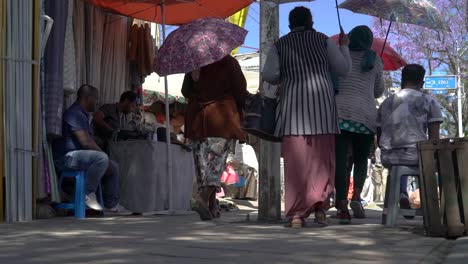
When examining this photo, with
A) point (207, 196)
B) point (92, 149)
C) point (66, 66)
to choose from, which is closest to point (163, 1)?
point (66, 66)

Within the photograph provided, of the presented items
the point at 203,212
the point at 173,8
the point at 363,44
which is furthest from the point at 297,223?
the point at 173,8

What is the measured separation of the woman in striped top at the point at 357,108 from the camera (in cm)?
695

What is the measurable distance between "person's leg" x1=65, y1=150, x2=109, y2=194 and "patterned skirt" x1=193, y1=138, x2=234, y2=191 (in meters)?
1.34

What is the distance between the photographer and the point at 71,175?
781 centimetres

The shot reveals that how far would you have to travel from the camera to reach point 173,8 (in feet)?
33.0

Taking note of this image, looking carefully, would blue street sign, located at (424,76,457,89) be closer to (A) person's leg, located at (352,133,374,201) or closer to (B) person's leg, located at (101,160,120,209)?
(A) person's leg, located at (352,133,374,201)

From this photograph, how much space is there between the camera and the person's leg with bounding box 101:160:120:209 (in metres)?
8.36

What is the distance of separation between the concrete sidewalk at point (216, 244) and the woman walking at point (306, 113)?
0.98ft

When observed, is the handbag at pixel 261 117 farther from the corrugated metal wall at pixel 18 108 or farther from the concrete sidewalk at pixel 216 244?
the corrugated metal wall at pixel 18 108

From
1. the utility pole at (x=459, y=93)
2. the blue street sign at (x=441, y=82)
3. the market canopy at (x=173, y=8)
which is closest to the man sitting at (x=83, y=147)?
the market canopy at (x=173, y=8)

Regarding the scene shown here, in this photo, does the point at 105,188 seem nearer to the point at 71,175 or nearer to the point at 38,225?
the point at 71,175

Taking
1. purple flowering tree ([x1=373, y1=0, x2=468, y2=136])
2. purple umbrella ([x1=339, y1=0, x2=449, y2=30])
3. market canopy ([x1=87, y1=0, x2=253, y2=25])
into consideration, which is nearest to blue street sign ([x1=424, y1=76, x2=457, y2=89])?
purple flowering tree ([x1=373, y1=0, x2=468, y2=136])

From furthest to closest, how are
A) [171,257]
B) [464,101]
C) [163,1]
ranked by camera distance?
1. [464,101]
2. [163,1]
3. [171,257]

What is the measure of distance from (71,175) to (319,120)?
3096mm
